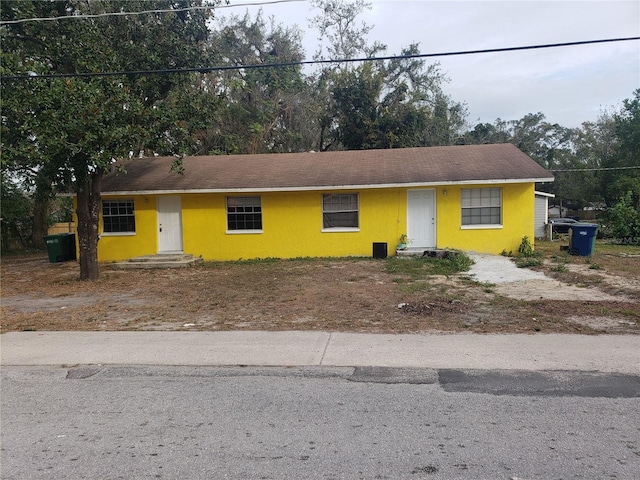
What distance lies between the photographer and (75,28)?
1200 cm

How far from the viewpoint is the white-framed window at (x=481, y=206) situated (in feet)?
54.3

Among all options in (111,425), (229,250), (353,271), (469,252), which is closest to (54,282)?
(229,250)

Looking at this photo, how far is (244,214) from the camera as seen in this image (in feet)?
57.9

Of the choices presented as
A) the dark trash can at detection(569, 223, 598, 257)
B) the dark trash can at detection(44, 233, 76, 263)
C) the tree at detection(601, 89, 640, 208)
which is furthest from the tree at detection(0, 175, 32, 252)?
the tree at detection(601, 89, 640, 208)

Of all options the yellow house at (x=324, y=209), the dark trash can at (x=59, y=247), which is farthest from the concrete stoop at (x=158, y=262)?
the dark trash can at (x=59, y=247)

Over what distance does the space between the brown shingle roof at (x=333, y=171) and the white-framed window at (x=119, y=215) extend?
2.45ft

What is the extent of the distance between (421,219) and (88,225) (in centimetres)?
1087

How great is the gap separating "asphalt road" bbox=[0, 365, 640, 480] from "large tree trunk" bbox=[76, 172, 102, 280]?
835cm

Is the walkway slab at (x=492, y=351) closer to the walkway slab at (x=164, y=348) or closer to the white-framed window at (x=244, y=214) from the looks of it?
the walkway slab at (x=164, y=348)

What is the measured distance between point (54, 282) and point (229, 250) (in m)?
5.99

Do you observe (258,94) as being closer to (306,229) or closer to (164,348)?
(306,229)

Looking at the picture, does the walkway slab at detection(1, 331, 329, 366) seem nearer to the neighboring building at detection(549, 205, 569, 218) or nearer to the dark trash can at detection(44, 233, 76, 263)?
the dark trash can at detection(44, 233, 76, 263)

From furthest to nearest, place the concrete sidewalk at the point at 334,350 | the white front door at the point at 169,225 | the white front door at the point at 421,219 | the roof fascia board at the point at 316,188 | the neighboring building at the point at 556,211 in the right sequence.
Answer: the neighboring building at the point at 556,211, the white front door at the point at 169,225, the white front door at the point at 421,219, the roof fascia board at the point at 316,188, the concrete sidewalk at the point at 334,350

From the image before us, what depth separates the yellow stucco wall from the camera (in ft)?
54.2
